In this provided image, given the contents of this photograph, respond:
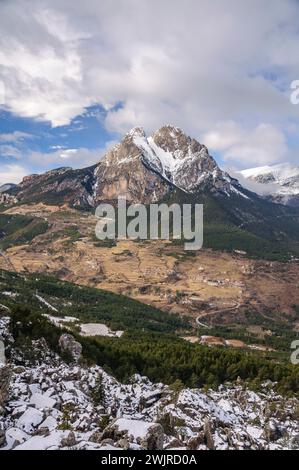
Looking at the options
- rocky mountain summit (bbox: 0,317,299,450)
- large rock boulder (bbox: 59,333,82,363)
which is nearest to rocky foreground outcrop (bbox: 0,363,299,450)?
rocky mountain summit (bbox: 0,317,299,450)

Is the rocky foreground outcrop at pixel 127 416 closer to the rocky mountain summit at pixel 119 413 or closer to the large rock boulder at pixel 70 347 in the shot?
the rocky mountain summit at pixel 119 413

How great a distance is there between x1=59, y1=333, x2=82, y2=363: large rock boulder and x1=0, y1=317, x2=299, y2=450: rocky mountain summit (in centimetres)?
213

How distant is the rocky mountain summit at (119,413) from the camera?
3956 cm

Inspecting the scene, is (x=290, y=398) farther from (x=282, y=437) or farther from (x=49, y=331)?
(x=49, y=331)

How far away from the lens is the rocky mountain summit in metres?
39.6

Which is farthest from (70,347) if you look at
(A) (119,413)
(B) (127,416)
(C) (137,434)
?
(C) (137,434)

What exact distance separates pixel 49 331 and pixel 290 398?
1238 inches

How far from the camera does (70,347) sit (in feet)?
201

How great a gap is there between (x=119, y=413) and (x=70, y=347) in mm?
15305

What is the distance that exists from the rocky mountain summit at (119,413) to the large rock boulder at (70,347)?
6.99 feet

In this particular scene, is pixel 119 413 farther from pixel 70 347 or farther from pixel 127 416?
pixel 70 347

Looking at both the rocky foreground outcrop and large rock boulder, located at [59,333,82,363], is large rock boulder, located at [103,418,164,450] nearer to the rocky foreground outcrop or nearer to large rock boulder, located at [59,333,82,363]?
the rocky foreground outcrop
